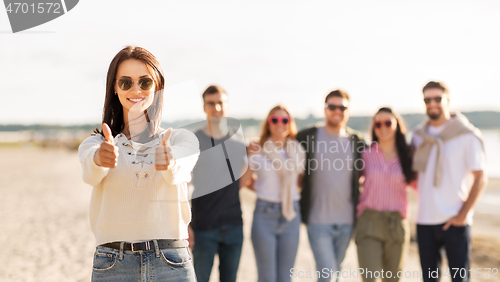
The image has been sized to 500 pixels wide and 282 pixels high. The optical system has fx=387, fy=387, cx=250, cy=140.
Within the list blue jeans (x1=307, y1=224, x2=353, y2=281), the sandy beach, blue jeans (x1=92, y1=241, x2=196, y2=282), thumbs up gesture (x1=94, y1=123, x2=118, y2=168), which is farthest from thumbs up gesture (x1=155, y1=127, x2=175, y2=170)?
the sandy beach

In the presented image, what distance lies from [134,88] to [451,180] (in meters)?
3.53

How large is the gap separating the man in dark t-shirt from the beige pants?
A: 4.36 ft

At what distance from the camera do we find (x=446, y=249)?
4.15m

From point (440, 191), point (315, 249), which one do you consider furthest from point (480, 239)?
point (315, 249)

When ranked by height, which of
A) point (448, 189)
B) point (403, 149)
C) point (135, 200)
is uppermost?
point (403, 149)

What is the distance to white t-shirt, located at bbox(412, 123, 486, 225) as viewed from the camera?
414cm

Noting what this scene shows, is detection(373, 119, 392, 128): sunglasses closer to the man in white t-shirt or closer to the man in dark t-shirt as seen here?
the man in white t-shirt

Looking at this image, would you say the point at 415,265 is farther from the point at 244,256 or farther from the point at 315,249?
the point at 315,249

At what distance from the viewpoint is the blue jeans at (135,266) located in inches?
81.1

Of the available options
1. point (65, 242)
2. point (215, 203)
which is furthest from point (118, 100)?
point (65, 242)

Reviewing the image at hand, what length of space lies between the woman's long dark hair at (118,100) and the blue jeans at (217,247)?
79.1 inches

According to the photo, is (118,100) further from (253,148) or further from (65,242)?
(65,242)

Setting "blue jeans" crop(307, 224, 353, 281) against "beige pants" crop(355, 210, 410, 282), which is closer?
"beige pants" crop(355, 210, 410, 282)

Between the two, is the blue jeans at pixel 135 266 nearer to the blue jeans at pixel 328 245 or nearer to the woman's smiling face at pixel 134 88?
the woman's smiling face at pixel 134 88
